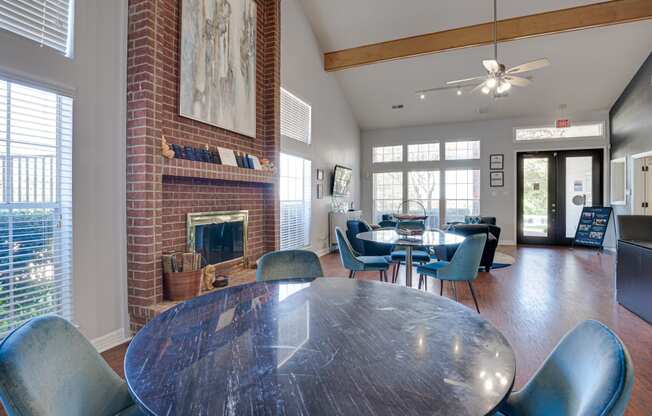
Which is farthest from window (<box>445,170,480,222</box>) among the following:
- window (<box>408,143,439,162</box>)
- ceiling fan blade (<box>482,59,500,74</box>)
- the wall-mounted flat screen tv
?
ceiling fan blade (<box>482,59,500,74</box>)

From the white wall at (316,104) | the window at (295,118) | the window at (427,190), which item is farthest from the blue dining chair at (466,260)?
the window at (427,190)

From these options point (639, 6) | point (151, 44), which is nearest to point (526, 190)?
point (639, 6)

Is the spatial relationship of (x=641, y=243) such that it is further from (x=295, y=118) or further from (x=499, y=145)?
(x=499, y=145)

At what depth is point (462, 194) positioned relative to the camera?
8.53 m

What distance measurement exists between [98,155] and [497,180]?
8230 mm

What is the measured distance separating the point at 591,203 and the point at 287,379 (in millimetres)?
9251

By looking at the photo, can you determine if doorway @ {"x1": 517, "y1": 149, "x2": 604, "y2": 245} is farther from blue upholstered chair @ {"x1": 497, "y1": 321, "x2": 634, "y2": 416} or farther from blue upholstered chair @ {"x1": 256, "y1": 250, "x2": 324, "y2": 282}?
blue upholstered chair @ {"x1": 497, "y1": 321, "x2": 634, "y2": 416}

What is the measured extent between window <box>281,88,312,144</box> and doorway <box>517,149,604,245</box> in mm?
5452

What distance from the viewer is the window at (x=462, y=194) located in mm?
8406

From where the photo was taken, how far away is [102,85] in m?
2.56

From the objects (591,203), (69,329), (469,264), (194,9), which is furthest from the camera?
(591,203)

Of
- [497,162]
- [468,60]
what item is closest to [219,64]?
[468,60]

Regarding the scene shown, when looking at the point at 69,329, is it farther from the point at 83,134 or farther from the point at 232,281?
the point at 232,281

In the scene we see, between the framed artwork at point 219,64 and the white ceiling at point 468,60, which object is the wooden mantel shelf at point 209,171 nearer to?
the framed artwork at point 219,64
